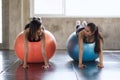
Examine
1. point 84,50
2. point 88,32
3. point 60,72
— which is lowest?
point 60,72

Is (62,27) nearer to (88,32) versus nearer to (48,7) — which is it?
(48,7)

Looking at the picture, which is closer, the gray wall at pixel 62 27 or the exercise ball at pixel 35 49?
the exercise ball at pixel 35 49

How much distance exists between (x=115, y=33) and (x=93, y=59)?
9.30 feet

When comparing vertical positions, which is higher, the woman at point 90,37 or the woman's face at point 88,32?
the woman's face at point 88,32

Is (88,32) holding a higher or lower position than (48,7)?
lower

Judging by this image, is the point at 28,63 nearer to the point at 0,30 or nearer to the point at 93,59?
the point at 93,59

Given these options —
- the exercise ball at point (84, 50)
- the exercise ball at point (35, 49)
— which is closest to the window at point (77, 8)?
the exercise ball at point (84, 50)

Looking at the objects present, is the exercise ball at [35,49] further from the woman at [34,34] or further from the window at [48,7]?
the window at [48,7]

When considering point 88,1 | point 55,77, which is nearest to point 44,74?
point 55,77

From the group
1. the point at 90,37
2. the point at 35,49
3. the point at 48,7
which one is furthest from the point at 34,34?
the point at 48,7

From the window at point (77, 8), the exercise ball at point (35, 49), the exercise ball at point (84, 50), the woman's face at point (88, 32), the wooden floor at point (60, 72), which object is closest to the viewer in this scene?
the wooden floor at point (60, 72)

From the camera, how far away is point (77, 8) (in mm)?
8875

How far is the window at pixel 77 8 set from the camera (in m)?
8.80

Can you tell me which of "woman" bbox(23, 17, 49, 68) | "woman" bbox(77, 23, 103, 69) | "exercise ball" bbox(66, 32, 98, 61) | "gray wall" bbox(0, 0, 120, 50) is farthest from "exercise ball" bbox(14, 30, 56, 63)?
"gray wall" bbox(0, 0, 120, 50)
